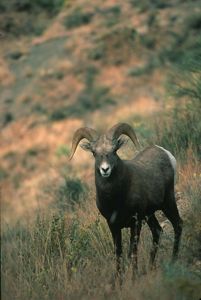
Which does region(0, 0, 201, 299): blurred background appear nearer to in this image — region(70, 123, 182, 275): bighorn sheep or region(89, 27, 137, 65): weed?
region(89, 27, 137, 65): weed

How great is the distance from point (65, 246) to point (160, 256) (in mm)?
1125

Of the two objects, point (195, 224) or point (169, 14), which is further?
point (169, 14)

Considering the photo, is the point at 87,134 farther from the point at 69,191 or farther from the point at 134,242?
the point at 69,191

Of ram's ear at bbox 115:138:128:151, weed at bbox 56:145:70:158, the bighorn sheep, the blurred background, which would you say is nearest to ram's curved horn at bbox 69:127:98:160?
the bighorn sheep

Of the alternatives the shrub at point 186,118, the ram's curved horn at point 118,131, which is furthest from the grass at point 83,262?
the shrub at point 186,118

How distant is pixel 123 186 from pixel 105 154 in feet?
1.47

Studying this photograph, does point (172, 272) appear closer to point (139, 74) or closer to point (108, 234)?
point (108, 234)

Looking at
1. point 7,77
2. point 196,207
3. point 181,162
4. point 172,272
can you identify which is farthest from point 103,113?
point 172,272

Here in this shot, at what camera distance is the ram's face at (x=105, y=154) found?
9.09 meters

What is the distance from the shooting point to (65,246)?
395 inches

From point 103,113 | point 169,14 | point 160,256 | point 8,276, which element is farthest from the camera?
point 169,14

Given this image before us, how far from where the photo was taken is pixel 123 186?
945 centimetres

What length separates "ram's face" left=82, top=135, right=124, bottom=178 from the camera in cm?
909

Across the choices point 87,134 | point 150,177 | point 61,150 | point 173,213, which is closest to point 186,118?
point 173,213
